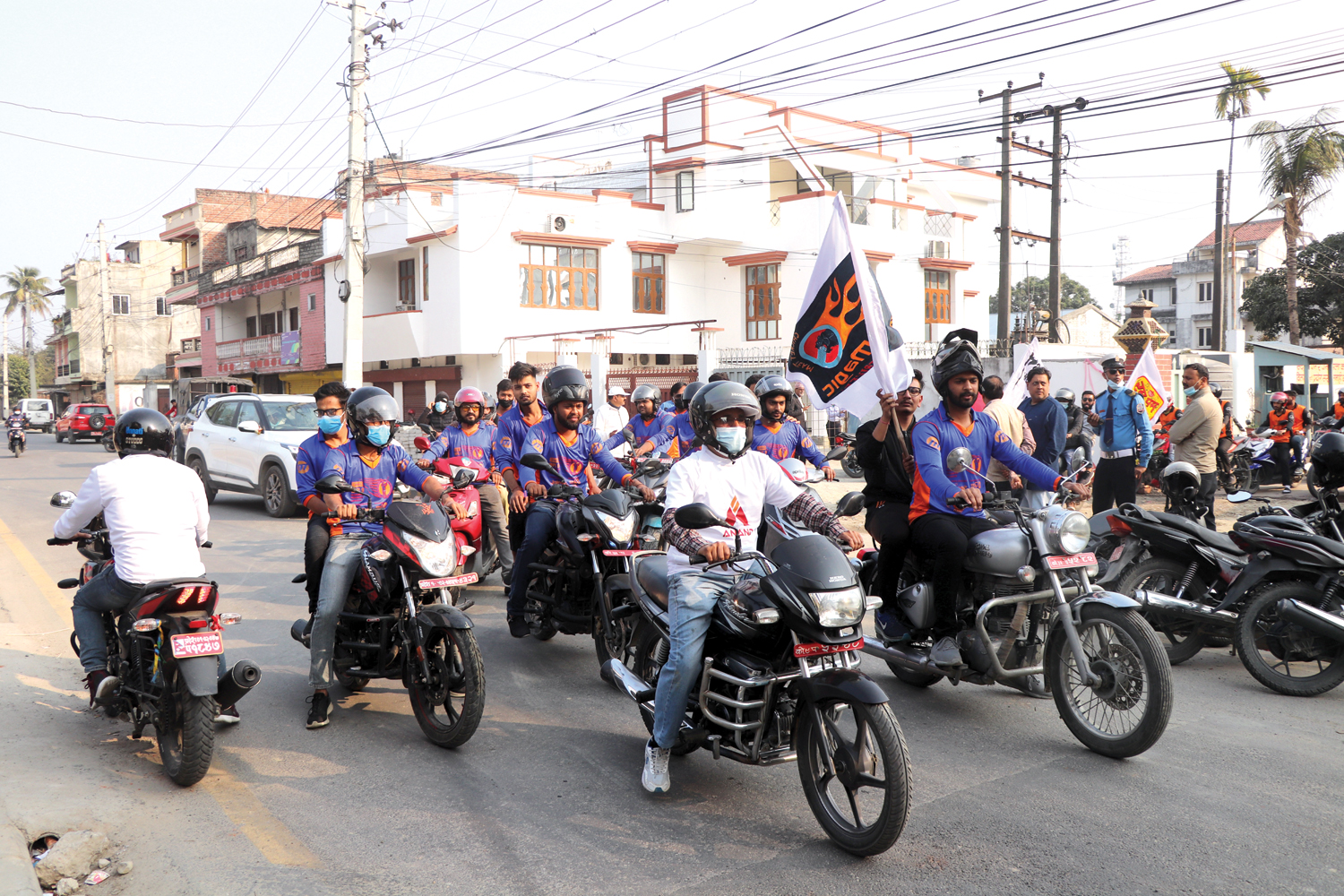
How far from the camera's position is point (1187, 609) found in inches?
239

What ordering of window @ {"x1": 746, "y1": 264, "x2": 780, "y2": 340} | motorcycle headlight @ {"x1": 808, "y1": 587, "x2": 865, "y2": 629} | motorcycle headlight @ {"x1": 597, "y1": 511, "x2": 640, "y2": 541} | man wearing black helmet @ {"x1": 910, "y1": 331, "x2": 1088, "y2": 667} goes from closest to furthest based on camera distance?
motorcycle headlight @ {"x1": 808, "y1": 587, "x2": 865, "y2": 629}
man wearing black helmet @ {"x1": 910, "y1": 331, "x2": 1088, "y2": 667}
motorcycle headlight @ {"x1": 597, "y1": 511, "x2": 640, "y2": 541}
window @ {"x1": 746, "y1": 264, "x2": 780, "y2": 340}

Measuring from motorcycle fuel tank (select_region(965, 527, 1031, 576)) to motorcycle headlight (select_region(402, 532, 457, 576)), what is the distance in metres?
2.65

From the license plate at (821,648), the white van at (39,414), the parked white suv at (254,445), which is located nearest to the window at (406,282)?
the parked white suv at (254,445)

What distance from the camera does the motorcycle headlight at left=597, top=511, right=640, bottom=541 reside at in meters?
5.96

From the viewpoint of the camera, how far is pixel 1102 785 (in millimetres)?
4375

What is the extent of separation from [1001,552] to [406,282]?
30284 millimetres

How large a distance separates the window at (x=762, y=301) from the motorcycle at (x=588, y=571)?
28.3 meters

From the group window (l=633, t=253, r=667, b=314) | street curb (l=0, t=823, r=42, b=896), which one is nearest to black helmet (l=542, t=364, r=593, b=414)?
street curb (l=0, t=823, r=42, b=896)

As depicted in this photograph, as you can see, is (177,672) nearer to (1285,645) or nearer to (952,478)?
(952,478)

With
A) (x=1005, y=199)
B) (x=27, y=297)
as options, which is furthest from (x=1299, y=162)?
(x=27, y=297)

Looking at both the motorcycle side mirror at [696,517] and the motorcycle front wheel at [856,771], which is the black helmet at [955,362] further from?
the motorcycle front wheel at [856,771]

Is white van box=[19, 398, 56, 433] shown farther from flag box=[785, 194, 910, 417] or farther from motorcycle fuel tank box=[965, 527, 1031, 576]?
motorcycle fuel tank box=[965, 527, 1031, 576]

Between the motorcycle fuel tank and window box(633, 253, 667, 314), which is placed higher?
window box(633, 253, 667, 314)

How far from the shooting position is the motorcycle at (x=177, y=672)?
4328mm
